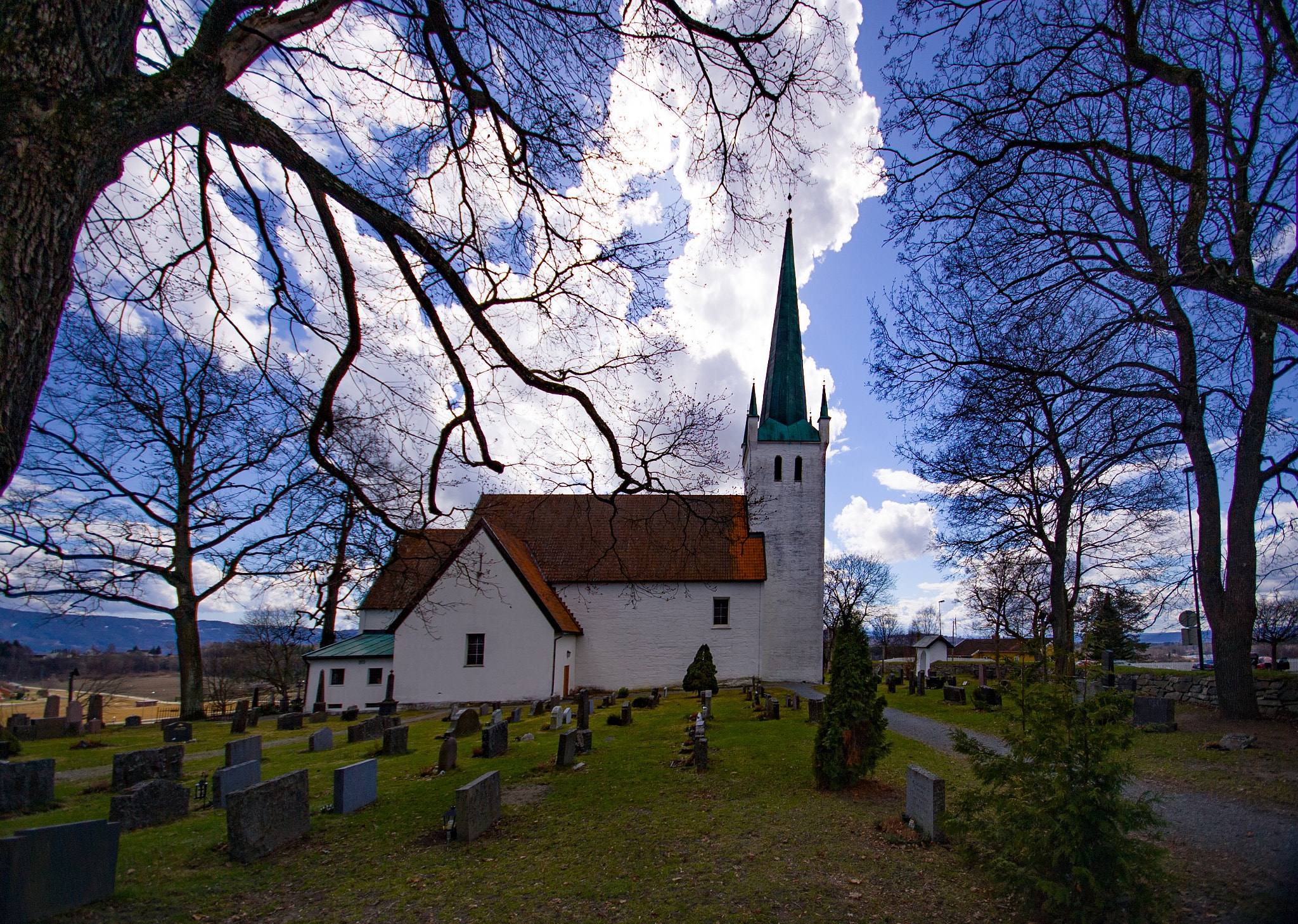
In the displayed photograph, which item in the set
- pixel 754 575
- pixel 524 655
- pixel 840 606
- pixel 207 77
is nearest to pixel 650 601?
pixel 754 575

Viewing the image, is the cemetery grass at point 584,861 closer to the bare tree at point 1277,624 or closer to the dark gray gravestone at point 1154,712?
the dark gray gravestone at point 1154,712

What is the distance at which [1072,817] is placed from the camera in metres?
4.63

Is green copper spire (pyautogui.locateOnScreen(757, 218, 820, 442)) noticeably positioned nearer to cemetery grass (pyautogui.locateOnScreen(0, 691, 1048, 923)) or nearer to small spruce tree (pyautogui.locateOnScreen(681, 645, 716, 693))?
small spruce tree (pyautogui.locateOnScreen(681, 645, 716, 693))

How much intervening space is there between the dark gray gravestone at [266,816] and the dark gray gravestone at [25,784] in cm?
472

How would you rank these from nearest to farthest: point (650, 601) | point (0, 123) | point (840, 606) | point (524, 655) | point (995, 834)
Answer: point (0, 123) → point (995, 834) → point (840, 606) → point (524, 655) → point (650, 601)

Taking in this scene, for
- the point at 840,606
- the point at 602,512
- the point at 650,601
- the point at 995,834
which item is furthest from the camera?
the point at 602,512

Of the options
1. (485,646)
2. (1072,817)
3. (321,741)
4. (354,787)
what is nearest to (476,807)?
(354,787)

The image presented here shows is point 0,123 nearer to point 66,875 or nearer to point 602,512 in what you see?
point 66,875

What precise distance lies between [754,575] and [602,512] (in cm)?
797

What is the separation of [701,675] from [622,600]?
237 inches

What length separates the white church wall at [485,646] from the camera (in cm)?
2405

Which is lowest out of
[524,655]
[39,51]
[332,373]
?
[524,655]

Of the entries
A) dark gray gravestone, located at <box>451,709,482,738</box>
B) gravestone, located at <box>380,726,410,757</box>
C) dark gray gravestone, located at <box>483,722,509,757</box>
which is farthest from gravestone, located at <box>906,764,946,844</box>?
dark gray gravestone, located at <box>451,709,482,738</box>

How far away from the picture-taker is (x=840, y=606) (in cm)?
1037
